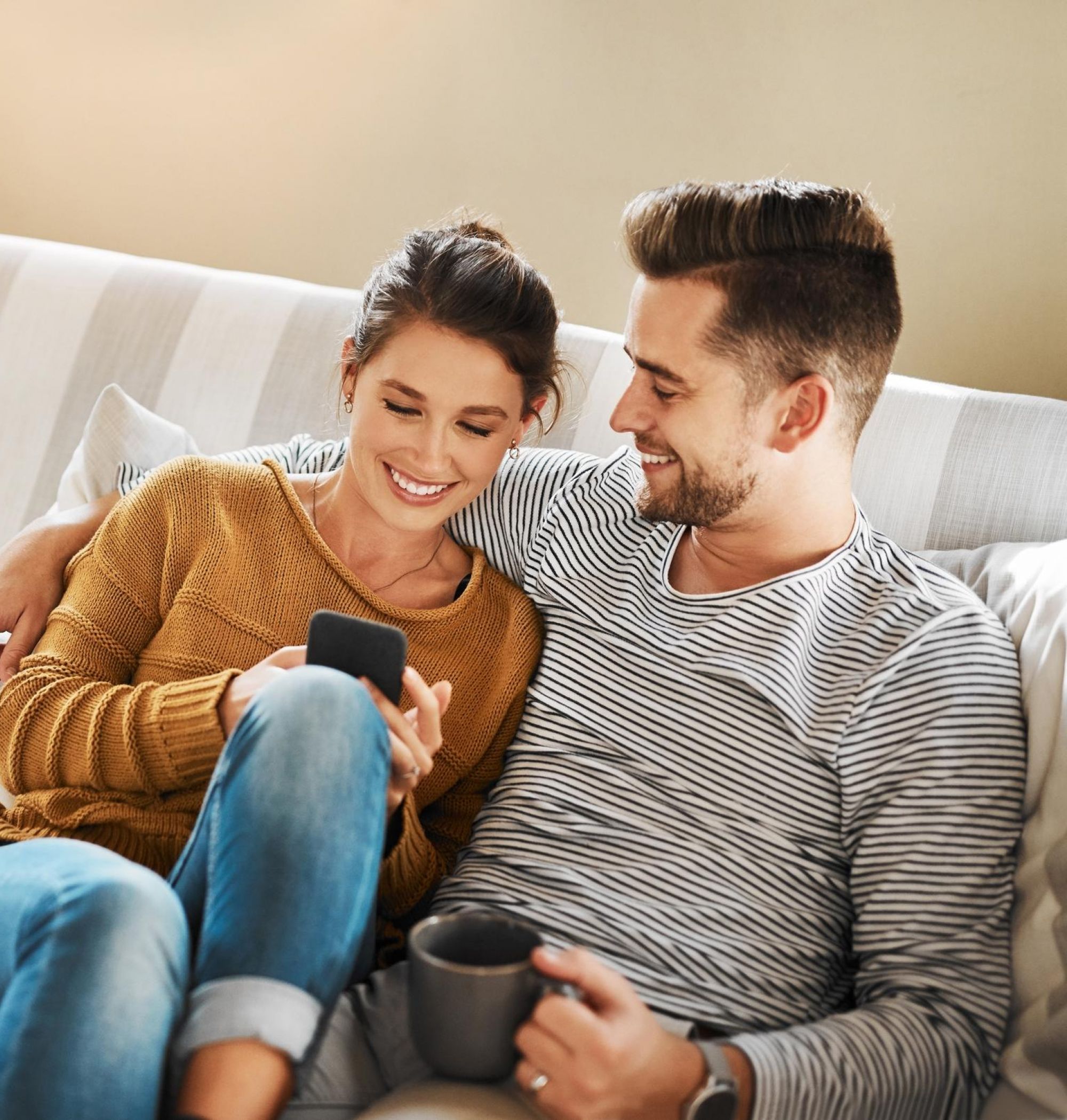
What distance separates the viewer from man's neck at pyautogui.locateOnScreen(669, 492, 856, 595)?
1346 mm

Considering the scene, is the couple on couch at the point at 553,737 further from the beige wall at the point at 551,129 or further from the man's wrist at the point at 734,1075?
the beige wall at the point at 551,129

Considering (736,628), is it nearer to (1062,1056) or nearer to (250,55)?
(1062,1056)

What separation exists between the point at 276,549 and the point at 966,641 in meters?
0.78

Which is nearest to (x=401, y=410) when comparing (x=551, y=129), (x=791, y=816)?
(x=791, y=816)

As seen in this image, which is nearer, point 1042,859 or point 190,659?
point 1042,859

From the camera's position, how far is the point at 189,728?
1159mm

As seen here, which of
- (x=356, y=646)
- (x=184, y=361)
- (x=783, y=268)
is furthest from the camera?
(x=184, y=361)

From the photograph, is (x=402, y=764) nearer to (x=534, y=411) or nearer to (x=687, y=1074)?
(x=687, y=1074)

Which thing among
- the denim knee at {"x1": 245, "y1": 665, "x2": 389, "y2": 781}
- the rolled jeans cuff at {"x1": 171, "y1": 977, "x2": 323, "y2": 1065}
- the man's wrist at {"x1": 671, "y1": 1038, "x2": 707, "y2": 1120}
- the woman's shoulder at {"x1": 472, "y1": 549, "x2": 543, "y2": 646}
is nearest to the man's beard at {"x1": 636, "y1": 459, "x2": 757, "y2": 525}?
the woman's shoulder at {"x1": 472, "y1": 549, "x2": 543, "y2": 646}

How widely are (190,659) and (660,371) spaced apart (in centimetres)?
62

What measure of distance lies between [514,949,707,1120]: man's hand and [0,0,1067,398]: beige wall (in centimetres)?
135

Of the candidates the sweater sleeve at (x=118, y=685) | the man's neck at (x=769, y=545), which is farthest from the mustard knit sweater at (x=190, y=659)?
the man's neck at (x=769, y=545)

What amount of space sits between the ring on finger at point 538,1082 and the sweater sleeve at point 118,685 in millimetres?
447

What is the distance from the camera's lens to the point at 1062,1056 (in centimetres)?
100
